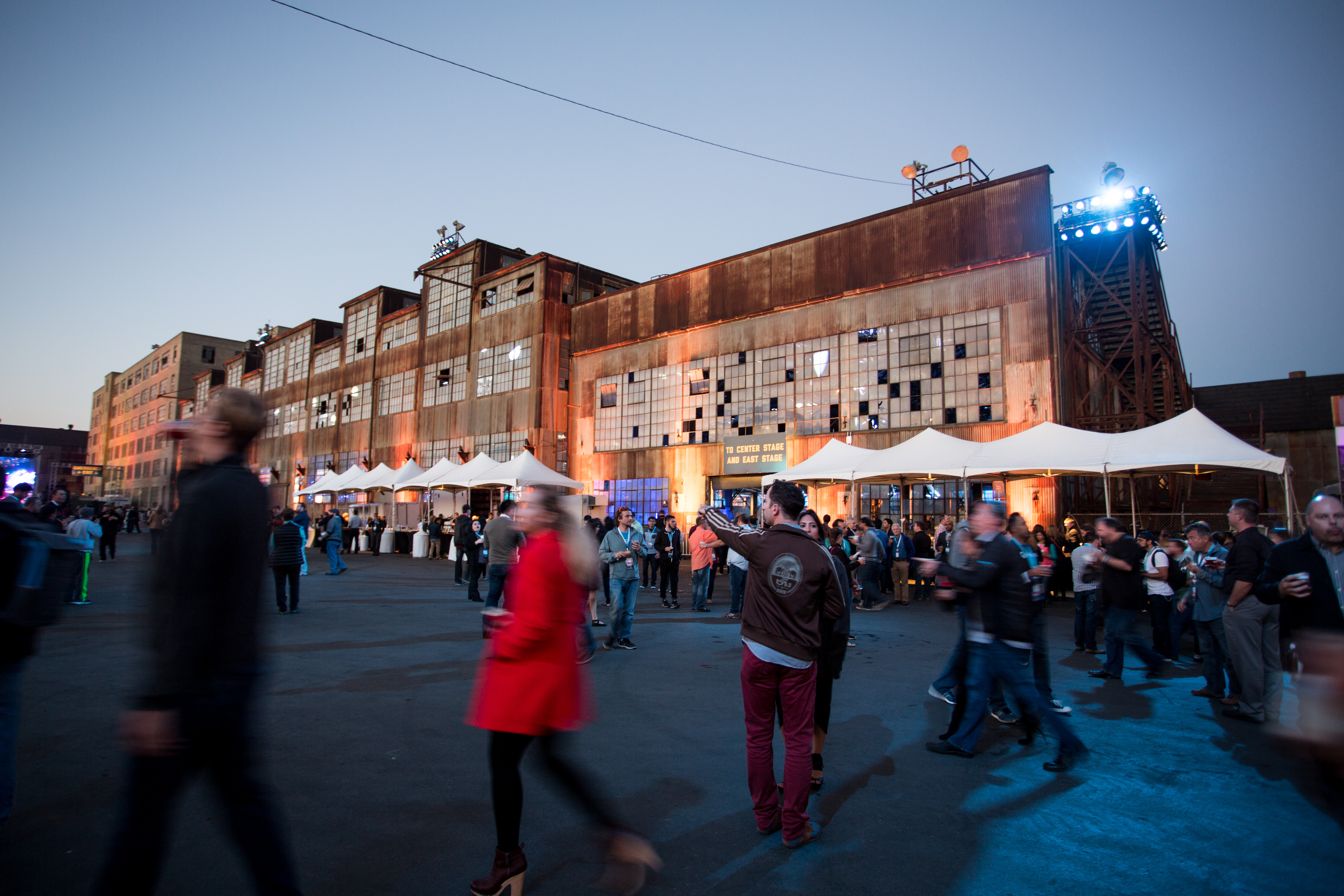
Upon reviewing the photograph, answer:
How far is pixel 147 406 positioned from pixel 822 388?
74270 millimetres

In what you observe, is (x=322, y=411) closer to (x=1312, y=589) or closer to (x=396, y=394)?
(x=396, y=394)

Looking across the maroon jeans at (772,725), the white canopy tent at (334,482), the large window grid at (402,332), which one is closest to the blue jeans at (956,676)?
the maroon jeans at (772,725)

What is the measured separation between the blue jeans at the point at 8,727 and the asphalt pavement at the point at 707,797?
235 millimetres

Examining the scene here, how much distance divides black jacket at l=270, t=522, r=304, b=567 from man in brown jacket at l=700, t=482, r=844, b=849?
9.99 metres

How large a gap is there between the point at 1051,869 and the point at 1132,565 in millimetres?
4839

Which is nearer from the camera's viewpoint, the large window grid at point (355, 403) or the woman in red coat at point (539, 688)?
the woman in red coat at point (539, 688)

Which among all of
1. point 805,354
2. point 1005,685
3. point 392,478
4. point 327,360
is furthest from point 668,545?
point 327,360

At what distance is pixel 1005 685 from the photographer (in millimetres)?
4867

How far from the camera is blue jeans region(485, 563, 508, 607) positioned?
917 centimetres

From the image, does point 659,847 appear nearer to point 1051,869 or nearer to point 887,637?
point 1051,869

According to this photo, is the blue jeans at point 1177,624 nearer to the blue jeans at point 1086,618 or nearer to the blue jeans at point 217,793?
the blue jeans at point 1086,618

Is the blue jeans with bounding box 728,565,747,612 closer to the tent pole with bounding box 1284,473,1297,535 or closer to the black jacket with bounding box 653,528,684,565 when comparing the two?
the black jacket with bounding box 653,528,684,565

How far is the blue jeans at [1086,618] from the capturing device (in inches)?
353

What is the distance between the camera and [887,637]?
10.0 m
